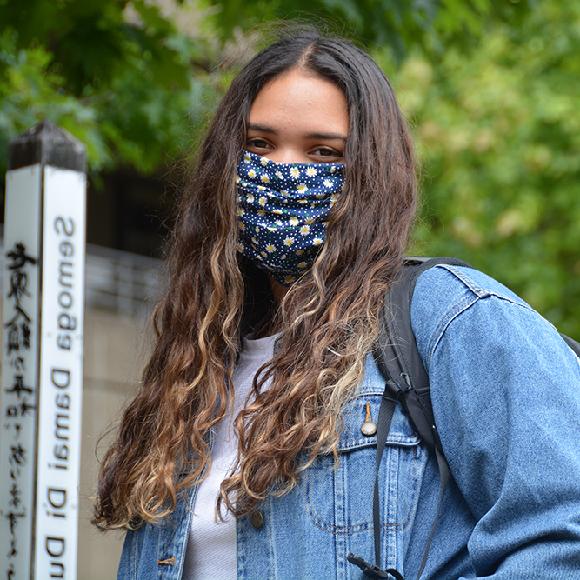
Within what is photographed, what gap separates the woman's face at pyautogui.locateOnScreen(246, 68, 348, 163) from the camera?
253cm

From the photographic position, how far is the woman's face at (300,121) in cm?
253

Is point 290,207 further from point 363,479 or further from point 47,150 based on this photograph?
point 47,150

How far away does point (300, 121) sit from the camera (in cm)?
252

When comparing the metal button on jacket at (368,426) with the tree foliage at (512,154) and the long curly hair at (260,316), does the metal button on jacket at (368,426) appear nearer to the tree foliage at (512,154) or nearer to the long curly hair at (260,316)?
the long curly hair at (260,316)

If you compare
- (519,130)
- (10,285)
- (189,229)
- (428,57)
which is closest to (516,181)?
(519,130)

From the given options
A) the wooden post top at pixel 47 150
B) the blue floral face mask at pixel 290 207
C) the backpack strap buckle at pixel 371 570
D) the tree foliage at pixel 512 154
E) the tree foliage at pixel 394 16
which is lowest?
the backpack strap buckle at pixel 371 570

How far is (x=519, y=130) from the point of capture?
35.7 feet

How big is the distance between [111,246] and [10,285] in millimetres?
11209

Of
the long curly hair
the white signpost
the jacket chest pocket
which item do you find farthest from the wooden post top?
the jacket chest pocket

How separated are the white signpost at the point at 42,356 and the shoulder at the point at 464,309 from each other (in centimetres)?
166

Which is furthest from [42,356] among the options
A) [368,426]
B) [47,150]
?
[368,426]

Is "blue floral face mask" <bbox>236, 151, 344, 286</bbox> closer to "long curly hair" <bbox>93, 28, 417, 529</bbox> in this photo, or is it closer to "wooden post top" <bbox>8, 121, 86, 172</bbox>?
"long curly hair" <bbox>93, 28, 417, 529</bbox>

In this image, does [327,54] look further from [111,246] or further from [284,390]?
[111,246]

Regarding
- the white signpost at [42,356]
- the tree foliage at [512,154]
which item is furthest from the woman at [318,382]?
the tree foliage at [512,154]
